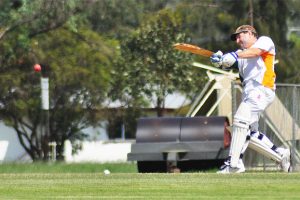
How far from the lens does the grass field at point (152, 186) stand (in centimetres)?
1019

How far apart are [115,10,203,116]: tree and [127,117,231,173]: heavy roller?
25.7 meters

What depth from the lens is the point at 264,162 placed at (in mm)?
19375

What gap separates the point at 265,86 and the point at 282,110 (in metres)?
5.31

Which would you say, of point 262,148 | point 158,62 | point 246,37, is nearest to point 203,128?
point 262,148

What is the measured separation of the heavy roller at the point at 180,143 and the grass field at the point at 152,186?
6021 mm

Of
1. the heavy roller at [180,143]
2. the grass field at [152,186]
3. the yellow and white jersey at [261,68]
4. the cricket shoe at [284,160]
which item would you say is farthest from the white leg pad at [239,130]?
the heavy roller at [180,143]

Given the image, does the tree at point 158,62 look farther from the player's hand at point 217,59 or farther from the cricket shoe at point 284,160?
the player's hand at point 217,59

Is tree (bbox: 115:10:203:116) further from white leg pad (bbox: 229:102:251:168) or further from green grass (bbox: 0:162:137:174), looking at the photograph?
white leg pad (bbox: 229:102:251:168)

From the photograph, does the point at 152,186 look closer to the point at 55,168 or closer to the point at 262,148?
the point at 262,148

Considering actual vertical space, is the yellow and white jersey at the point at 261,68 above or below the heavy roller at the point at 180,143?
above

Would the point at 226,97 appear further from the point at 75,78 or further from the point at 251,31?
the point at 75,78

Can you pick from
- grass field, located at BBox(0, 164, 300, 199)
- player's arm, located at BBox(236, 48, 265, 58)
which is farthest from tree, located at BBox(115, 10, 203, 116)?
grass field, located at BBox(0, 164, 300, 199)

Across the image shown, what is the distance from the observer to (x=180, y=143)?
18953 mm

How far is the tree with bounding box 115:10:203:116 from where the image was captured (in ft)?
149
